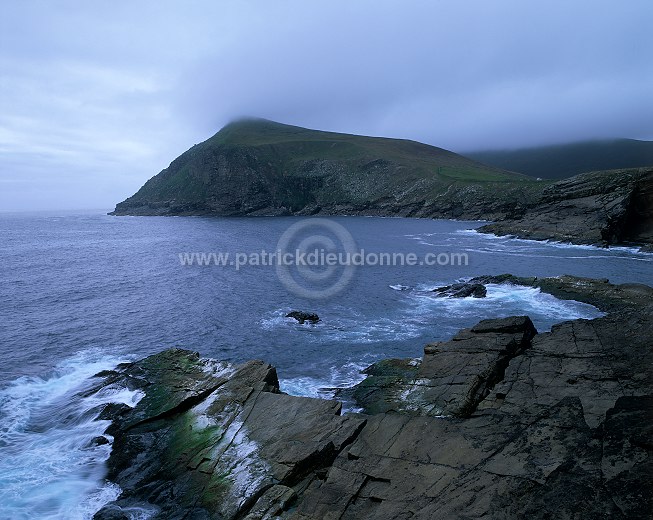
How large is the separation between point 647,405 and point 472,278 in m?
43.2

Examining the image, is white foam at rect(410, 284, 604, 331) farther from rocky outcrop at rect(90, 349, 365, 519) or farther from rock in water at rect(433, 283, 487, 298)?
rocky outcrop at rect(90, 349, 365, 519)

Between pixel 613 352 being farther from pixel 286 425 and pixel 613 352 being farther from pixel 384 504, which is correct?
pixel 286 425

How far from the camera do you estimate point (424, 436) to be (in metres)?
16.2

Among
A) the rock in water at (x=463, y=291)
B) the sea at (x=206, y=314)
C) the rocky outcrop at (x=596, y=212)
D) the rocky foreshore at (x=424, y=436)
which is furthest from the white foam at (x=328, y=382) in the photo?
the rocky outcrop at (x=596, y=212)

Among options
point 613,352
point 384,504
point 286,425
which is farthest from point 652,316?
point 286,425

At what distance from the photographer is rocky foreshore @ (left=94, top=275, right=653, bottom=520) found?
41.3 feet

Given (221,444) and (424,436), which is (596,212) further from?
(221,444)

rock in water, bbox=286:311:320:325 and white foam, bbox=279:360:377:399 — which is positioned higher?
rock in water, bbox=286:311:320:325

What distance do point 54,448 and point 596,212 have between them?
10487 cm

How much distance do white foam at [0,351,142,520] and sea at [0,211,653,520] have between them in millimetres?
78

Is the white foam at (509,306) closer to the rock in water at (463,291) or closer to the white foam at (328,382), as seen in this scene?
the rock in water at (463,291)

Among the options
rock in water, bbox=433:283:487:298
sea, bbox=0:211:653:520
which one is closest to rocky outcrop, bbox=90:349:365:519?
sea, bbox=0:211:653:520

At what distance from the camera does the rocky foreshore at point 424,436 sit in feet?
41.3

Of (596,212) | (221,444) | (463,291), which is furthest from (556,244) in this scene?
(221,444)
